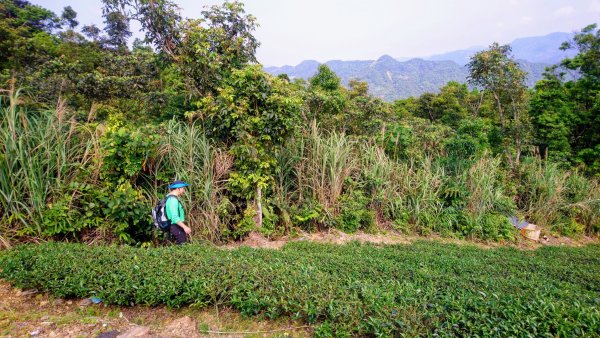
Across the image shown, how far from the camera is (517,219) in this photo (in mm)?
7582

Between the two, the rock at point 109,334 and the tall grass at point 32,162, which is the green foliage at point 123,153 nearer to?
the tall grass at point 32,162

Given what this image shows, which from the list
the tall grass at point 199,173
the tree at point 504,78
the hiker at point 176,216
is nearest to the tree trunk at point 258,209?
the tall grass at point 199,173

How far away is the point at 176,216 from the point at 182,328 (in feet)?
5.52

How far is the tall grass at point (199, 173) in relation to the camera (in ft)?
15.5

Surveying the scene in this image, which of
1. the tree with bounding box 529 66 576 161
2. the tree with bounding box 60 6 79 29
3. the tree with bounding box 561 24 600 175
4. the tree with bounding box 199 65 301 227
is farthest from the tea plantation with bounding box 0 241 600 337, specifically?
the tree with bounding box 60 6 79 29

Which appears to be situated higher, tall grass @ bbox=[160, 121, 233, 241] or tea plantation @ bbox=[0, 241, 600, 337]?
tall grass @ bbox=[160, 121, 233, 241]

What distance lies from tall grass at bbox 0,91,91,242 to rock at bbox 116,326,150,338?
235cm

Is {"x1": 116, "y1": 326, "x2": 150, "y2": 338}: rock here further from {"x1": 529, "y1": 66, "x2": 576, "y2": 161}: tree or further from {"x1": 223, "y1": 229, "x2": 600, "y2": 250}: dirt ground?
{"x1": 529, "y1": 66, "x2": 576, "y2": 161}: tree

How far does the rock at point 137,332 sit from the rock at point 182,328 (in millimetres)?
132

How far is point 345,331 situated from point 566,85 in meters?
16.9

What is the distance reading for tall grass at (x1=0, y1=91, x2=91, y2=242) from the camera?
3814 mm

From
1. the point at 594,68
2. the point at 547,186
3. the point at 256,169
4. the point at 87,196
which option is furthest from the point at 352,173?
the point at 594,68

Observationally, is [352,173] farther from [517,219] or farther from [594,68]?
[594,68]

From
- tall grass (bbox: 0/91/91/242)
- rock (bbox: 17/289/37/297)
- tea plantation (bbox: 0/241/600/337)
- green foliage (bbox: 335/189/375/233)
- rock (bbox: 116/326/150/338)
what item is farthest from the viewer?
green foliage (bbox: 335/189/375/233)
